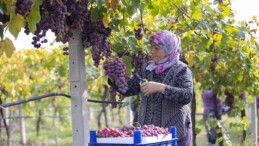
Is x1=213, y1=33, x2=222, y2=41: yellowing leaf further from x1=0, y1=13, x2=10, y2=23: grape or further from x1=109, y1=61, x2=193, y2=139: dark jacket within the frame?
x1=0, y1=13, x2=10, y2=23: grape

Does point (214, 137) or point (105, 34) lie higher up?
point (105, 34)

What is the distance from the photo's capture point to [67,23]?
289 centimetres

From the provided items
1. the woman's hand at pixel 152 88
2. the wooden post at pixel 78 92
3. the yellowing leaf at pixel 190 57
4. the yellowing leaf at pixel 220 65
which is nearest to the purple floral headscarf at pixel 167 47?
the woman's hand at pixel 152 88

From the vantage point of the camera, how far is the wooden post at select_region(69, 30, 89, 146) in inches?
121

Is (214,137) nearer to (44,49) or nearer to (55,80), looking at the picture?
(44,49)

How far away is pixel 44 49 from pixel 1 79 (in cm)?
164

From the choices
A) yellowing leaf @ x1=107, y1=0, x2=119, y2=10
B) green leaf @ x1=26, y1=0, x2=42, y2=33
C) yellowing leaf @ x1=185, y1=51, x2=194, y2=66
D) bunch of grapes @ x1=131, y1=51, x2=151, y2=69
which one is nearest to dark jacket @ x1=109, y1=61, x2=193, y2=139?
bunch of grapes @ x1=131, y1=51, x2=151, y2=69

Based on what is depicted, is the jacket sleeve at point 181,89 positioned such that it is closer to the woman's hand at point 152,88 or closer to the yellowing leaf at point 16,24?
the woman's hand at point 152,88

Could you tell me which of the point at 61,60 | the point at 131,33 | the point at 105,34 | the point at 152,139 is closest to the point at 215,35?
the point at 131,33

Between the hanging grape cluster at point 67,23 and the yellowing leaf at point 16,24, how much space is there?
0.02 metres

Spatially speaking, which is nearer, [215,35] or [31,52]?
[215,35]

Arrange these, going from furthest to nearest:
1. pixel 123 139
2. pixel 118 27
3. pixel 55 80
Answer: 1. pixel 55 80
2. pixel 118 27
3. pixel 123 139

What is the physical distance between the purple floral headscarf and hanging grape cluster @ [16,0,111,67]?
1.07 feet

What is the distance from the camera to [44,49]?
8617mm
